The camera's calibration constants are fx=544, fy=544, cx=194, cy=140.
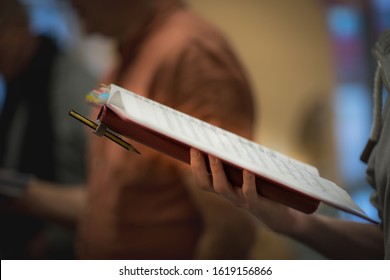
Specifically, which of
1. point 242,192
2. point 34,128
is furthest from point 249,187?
point 34,128

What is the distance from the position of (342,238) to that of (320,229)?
0.15ft

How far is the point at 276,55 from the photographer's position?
165 centimetres

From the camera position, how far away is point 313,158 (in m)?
1.66

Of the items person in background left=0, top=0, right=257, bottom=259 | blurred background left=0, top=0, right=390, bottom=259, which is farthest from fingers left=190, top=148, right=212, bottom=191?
blurred background left=0, top=0, right=390, bottom=259

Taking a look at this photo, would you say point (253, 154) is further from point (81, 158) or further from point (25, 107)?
point (25, 107)

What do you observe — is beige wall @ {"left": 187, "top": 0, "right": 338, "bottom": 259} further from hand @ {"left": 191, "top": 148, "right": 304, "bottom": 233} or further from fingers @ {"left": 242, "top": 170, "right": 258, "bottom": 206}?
fingers @ {"left": 242, "top": 170, "right": 258, "bottom": 206}

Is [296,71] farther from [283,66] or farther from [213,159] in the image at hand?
[213,159]

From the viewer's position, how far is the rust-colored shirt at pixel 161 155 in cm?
145

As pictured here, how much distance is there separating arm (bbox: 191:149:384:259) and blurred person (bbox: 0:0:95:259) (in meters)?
0.96

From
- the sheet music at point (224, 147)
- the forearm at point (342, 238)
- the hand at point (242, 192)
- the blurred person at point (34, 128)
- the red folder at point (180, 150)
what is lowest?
the blurred person at point (34, 128)

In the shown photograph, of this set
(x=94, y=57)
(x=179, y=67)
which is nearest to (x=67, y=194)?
(x=94, y=57)

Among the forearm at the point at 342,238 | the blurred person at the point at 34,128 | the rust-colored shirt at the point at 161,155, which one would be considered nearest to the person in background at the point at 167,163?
the rust-colored shirt at the point at 161,155

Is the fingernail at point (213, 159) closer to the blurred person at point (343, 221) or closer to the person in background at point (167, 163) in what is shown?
the blurred person at point (343, 221)

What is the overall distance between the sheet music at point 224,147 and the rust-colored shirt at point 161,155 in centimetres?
66
